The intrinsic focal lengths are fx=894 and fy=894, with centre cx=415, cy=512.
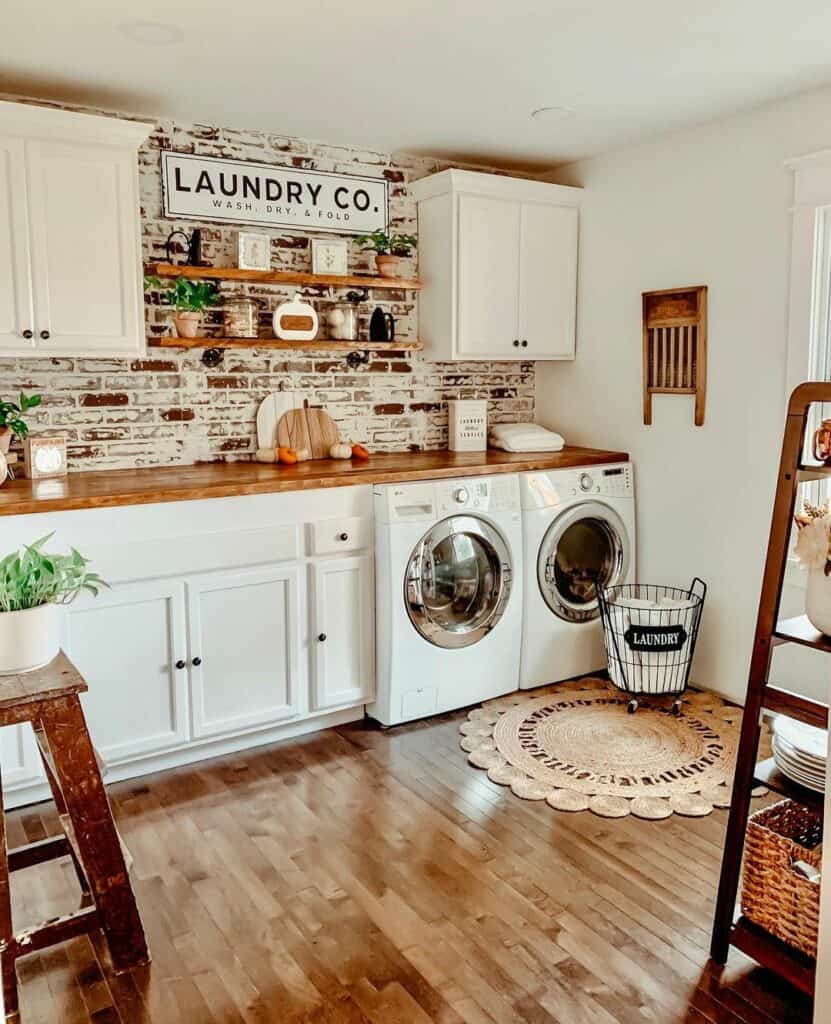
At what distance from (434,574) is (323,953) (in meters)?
1.67

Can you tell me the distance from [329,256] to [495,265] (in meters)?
0.79

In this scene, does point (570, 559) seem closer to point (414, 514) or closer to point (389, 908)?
point (414, 514)

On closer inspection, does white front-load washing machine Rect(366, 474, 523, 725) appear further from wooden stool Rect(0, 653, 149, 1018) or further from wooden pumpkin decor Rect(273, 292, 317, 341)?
wooden stool Rect(0, 653, 149, 1018)

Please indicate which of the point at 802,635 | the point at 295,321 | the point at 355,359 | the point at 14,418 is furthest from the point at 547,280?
the point at 802,635

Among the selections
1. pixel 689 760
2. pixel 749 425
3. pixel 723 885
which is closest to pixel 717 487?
pixel 749 425

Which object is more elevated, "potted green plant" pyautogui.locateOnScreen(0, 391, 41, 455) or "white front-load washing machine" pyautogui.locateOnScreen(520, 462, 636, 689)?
"potted green plant" pyautogui.locateOnScreen(0, 391, 41, 455)

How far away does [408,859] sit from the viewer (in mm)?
2611

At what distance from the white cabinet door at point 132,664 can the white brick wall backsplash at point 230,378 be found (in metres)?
0.82

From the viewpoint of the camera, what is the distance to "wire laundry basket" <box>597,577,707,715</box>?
12.1ft

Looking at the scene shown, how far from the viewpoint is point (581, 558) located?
4.14m

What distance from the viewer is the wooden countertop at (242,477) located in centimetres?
292

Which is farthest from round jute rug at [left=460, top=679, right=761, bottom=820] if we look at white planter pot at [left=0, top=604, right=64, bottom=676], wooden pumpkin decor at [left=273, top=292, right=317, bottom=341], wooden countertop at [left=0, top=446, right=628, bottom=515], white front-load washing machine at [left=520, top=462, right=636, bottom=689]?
wooden pumpkin decor at [left=273, top=292, right=317, bottom=341]

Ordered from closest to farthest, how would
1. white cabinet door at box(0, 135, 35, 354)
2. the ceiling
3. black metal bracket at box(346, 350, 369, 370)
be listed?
the ceiling → white cabinet door at box(0, 135, 35, 354) → black metal bracket at box(346, 350, 369, 370)

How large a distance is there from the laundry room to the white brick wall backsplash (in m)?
0.02
